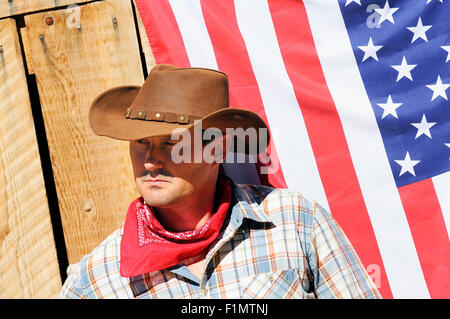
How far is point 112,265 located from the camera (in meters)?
2.36

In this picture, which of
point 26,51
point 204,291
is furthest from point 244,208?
point 26,51

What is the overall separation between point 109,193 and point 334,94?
1.34 meters

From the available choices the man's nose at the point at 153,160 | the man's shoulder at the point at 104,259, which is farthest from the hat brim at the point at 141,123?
the man's shoulder at the point at 104,259

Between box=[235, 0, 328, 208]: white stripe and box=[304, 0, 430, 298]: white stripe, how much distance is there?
0.71 feet

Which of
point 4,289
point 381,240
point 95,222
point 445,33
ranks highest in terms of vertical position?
point 445,33

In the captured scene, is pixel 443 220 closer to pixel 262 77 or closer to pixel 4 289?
pixel 262 77

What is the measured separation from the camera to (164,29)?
277 cm

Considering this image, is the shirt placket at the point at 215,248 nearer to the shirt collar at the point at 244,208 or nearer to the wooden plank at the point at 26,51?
the shirt collar at the point at 244,208

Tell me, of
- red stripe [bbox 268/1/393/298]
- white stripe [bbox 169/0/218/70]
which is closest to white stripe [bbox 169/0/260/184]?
white stripe [bbox 169/0/218/70]

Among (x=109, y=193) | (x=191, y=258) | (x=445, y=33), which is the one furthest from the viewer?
(x=109, y=193)

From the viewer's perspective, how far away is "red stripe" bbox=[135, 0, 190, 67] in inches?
109

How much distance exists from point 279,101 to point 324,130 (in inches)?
11.4

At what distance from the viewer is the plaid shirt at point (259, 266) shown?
2.30 metres

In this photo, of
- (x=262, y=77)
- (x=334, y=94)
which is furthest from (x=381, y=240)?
(x=262, y=77)
